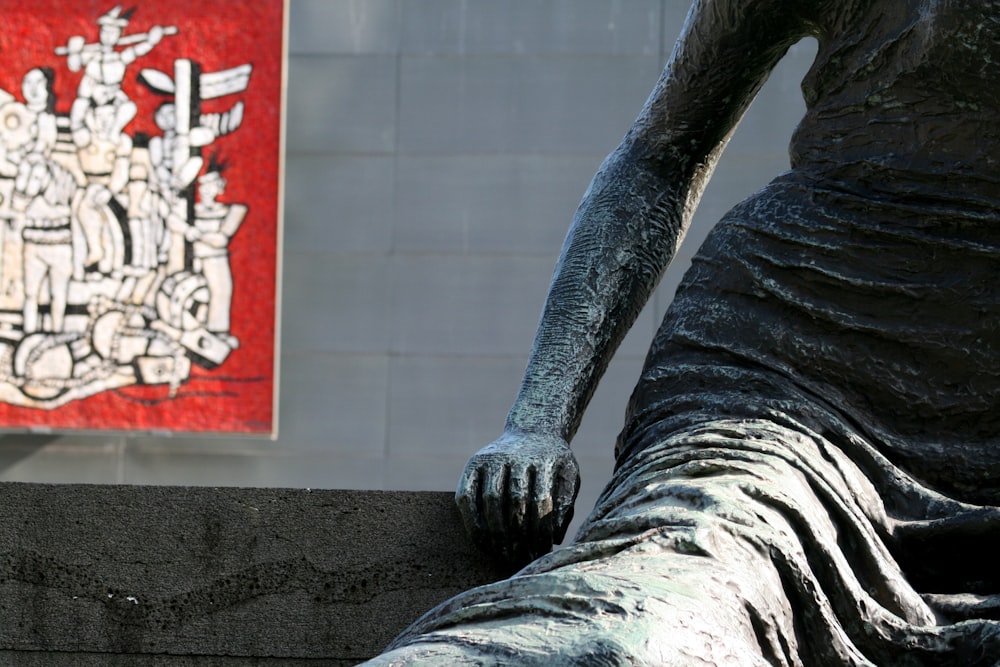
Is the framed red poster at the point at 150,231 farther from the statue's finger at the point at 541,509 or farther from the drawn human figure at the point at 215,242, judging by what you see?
the statue's finger at the point at 541,509

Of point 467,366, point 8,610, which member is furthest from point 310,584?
point 467,366

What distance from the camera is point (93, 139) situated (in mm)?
10711

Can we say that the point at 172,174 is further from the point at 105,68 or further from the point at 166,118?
the point at 105,68

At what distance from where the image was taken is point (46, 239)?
34.9 ft

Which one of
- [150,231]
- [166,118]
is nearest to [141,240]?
[150,231]

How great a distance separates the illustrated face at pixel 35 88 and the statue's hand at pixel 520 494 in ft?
29.9

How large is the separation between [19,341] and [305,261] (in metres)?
1.82

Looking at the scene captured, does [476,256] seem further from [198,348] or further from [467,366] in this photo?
[198,348]

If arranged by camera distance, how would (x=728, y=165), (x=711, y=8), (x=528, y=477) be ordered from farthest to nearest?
(x=728, y=165), (x=711, y=8), (x=528, y=477)

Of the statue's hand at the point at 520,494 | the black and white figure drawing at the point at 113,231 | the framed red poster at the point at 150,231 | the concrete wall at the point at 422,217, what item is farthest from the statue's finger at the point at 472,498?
the black and white figure drawing at the point at 113,231

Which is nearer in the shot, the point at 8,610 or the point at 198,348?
the point at 8,610

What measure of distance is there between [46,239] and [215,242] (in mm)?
1029

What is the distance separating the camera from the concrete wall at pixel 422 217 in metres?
10.6

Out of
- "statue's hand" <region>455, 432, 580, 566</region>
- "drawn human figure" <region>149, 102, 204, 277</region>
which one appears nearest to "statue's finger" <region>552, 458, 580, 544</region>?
"statue's hand" <region>455, 432, 580, 566</region>
